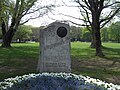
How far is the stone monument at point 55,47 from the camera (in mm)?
10562

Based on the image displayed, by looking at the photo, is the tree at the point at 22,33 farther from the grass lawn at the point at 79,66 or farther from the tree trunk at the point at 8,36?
the grass lawn at the point at 79,66

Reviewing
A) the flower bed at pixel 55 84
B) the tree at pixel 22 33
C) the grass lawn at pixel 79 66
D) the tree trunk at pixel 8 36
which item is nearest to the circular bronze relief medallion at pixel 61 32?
the grass lawn at pixel 79 66

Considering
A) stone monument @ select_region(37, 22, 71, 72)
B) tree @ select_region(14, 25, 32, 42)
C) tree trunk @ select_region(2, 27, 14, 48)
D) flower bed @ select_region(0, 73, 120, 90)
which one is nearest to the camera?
flower bed @ select_region(0, 73, 120, 90)

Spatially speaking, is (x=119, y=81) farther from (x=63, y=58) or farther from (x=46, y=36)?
(x=46, y=36)

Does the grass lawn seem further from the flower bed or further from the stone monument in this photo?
the flower bed

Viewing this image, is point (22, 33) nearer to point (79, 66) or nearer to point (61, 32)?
point (79, 66)

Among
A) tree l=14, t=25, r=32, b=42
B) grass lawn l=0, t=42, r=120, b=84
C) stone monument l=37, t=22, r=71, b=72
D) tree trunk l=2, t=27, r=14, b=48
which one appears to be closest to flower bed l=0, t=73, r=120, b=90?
stone monument l=37, t=22, r=71, b=72

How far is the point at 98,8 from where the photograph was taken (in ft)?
84.4

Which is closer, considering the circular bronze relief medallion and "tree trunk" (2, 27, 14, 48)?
the circular bronze relief medallion

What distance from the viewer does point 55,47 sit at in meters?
10.7

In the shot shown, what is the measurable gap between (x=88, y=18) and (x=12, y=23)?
1434 cm

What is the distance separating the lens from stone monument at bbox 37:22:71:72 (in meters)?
10.6

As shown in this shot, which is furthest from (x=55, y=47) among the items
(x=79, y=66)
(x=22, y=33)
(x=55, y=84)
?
(x=22, y=33)

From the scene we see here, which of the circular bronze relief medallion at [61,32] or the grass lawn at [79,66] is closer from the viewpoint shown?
the circular bronze relief medallion at [61,32]
